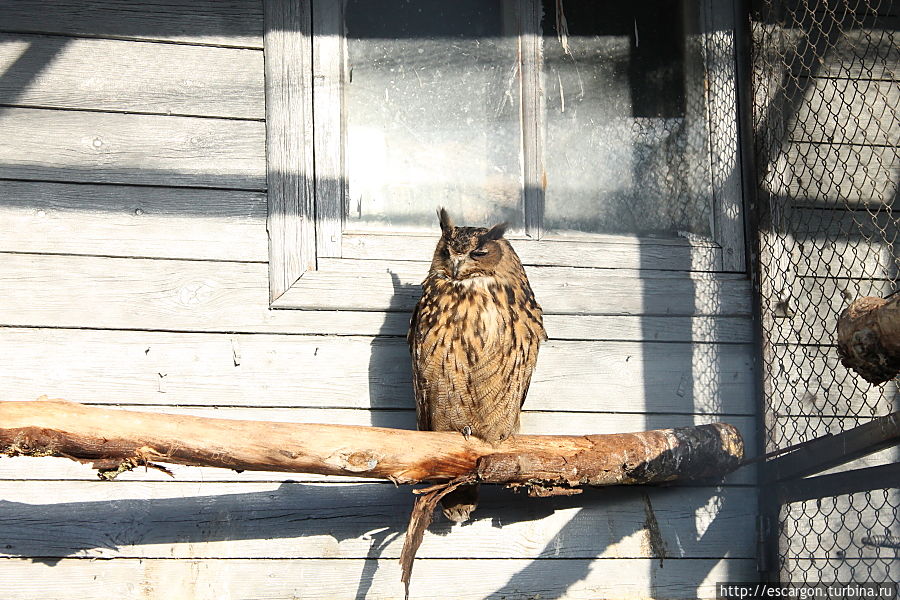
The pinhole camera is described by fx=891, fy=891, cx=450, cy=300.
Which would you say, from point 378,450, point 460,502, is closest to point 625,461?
point 460,502

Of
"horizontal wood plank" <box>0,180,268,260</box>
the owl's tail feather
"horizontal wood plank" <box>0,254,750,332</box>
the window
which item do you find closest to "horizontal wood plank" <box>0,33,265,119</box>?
the window

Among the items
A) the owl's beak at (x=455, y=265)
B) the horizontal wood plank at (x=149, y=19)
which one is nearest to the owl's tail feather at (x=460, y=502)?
the owl's beak at (x=455, y=265)

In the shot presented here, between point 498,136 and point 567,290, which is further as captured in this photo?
point 498,136

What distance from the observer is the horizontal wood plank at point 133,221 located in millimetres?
2770

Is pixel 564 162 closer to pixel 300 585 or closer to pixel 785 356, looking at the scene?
pixel 785 356

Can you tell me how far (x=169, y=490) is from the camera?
9.05ft

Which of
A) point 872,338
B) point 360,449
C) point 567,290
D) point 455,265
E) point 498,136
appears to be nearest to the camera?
point 872,338

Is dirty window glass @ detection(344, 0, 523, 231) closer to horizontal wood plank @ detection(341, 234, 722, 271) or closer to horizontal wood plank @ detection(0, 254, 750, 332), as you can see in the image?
horizontal wood plank @ detection(341, 234, 722, 271)

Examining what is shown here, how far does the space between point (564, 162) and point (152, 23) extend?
149 centimetres

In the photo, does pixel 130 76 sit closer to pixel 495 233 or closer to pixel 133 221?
pixel 133 221

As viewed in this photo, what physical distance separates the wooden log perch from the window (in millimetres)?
1211

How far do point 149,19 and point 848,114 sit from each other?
2.47 m

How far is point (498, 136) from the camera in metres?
3.23

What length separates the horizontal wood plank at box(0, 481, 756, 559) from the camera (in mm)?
2678
